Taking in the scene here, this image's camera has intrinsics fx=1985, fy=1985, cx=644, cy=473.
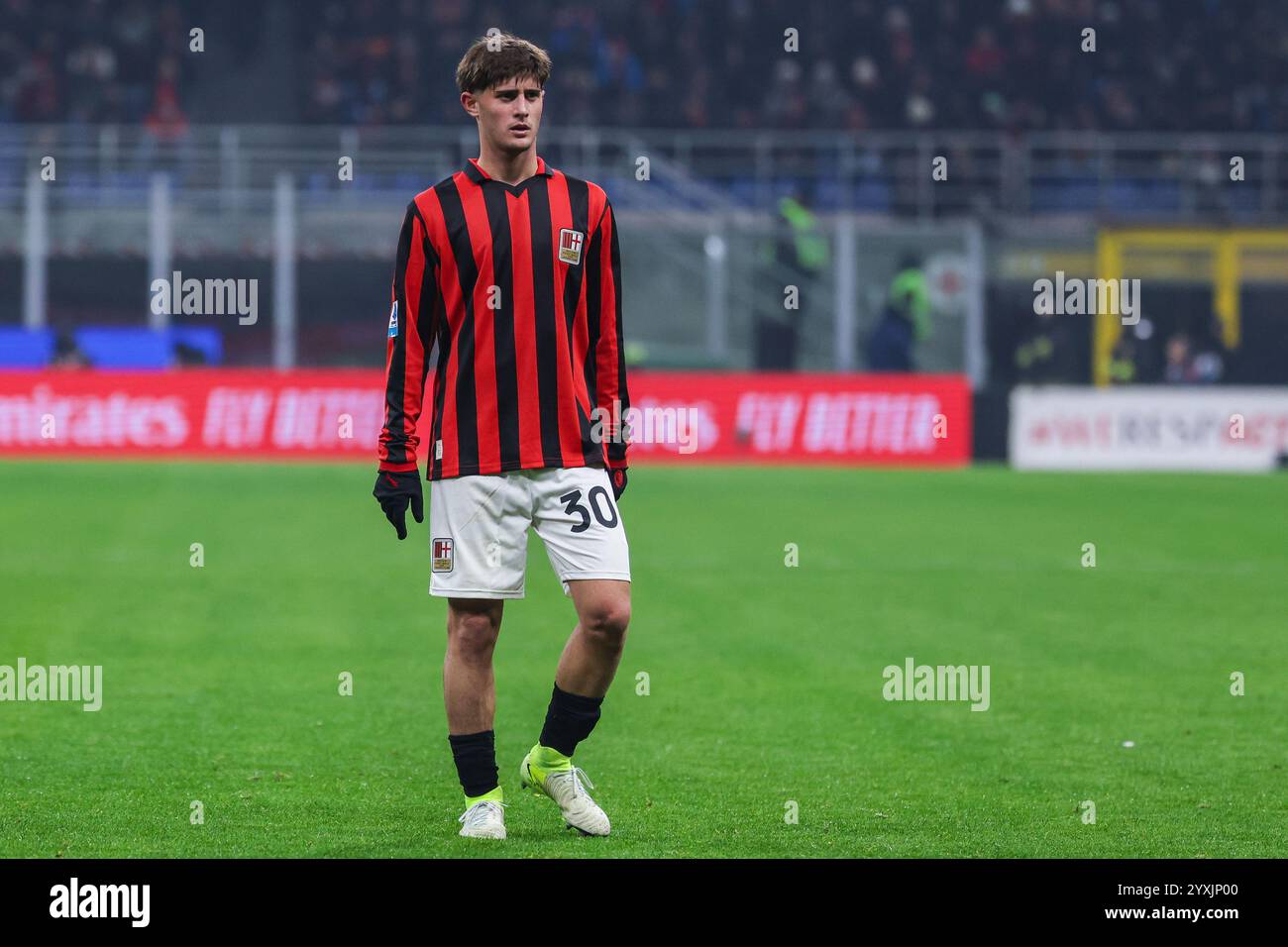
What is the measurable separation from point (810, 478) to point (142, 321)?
1207cm

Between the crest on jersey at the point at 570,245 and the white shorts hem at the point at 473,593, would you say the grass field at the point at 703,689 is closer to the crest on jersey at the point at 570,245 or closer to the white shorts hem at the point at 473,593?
the white shorts hem at the point at 473,593

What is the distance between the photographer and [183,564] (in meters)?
13.3

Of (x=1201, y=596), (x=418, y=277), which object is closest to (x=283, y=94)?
(x=1201, y=596)

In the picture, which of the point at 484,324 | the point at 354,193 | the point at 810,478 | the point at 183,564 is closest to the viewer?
the point at 484,324

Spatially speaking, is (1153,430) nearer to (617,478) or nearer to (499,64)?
(617,478)

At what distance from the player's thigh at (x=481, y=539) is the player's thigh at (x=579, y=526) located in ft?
0.22

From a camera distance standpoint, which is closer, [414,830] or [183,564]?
[414,830]

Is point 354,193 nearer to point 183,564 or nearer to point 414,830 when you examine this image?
point 183,564

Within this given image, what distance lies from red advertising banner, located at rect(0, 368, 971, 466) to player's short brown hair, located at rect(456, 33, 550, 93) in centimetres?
1761

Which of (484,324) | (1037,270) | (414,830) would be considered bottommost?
(414,830)

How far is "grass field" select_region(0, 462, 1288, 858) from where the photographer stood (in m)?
5.73
